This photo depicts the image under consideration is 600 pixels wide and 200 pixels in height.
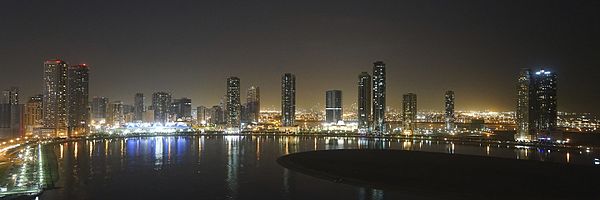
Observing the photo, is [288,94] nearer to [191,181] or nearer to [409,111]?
[409,111]

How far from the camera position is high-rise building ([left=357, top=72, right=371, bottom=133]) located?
98.2 metres

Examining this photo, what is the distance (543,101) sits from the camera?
246ft

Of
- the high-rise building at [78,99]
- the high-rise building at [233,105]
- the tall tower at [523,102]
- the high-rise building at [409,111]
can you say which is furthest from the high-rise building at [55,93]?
the tall tower at [523,102]

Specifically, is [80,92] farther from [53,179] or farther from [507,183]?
[507,183]

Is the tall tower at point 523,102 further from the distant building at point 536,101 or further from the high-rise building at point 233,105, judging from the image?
the high-rise building at point 233,105

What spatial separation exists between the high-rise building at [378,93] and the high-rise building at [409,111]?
5760 millimetres

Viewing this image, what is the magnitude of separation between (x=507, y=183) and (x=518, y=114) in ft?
188

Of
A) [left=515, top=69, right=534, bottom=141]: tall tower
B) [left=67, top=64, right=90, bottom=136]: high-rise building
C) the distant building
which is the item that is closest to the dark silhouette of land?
[left=515, top=69, right=534, bottom=141]: tall tower

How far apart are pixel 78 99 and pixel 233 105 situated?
33.9 m

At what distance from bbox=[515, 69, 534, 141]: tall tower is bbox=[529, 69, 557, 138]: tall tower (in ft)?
1.91

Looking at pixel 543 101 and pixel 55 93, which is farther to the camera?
pixel 55 93

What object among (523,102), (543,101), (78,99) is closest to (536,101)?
(543,101)

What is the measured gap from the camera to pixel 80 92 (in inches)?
3302

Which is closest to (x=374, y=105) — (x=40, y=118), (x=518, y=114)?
(x=518, y=114)
